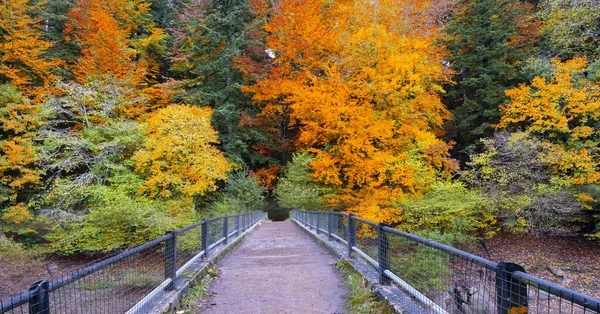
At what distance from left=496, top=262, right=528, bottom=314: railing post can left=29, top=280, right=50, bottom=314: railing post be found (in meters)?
3.10

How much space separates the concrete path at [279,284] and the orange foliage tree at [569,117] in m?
14.2

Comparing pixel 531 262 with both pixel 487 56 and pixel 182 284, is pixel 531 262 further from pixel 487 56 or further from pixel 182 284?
pixel 182 284

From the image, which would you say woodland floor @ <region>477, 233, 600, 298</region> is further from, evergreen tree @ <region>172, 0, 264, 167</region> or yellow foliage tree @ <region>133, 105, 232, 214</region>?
evergreen tree @ <region>172, 0, 264, 167</region>

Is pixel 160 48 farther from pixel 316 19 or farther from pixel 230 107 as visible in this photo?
pixel 316 19

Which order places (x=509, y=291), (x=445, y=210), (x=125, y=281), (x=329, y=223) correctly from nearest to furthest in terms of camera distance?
1. (x=509, y=291)
2. (x=125, y=281)
3. (x=329, y=223)
4. (x=445, y=210)

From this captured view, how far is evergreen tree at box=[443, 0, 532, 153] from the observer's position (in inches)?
→ 873

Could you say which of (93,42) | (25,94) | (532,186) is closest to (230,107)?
(93,42)

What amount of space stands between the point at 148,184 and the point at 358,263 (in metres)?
14.5

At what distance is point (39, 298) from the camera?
240 centimetres

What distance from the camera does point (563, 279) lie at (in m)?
15.8

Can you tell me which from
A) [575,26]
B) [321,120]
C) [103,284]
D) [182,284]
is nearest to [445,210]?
[321,120]

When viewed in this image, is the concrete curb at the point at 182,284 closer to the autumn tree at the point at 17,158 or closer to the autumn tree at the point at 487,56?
the autumn tree at the point at 17,158

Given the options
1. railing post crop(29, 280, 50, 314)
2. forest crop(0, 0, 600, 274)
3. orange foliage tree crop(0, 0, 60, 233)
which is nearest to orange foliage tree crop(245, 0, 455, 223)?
forest crop(0, 0, 600, 274)

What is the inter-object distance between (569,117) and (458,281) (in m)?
18.4
